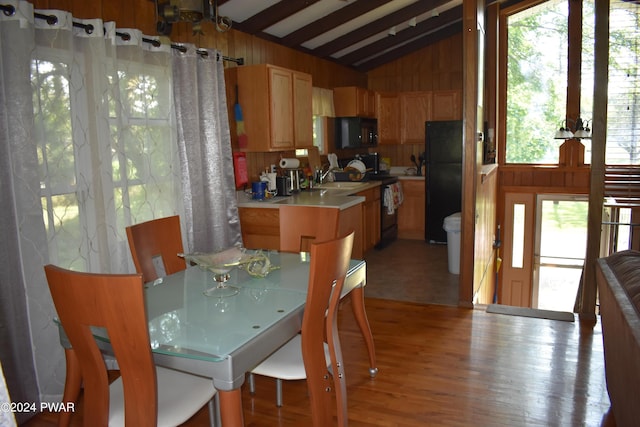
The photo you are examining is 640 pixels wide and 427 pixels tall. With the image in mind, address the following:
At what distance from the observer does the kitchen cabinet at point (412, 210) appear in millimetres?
6914

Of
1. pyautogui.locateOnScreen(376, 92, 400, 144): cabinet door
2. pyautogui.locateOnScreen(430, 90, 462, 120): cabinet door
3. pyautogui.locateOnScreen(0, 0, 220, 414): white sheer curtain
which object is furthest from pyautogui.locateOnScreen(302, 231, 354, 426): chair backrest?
pyautogui.locateOnScreen(430, 90, 462, 120): cabinet door

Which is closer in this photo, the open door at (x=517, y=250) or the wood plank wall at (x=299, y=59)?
the wood plank wall at (x=299, y=59)

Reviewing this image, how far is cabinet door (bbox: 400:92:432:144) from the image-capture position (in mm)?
7266

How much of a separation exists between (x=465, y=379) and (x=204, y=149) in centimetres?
246

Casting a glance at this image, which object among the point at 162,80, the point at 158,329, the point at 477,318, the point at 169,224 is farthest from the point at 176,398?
the point at 477,318

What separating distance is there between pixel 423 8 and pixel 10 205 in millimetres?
4793

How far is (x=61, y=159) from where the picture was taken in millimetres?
2689

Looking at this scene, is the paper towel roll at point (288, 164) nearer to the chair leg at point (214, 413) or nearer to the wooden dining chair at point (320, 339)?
the wooden dining chair at point (320, 339)

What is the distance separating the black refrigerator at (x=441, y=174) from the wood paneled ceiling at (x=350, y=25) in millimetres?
1321

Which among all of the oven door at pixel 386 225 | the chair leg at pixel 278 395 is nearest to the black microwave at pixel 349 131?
the oven door at pixel 386 225

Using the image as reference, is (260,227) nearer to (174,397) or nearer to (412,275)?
(412,275)

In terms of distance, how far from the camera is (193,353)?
1599 millimetres

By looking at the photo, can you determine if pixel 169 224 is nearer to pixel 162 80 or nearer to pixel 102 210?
pixel 102 210

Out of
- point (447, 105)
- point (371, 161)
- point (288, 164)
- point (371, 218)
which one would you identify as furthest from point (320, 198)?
point (447, 105)
